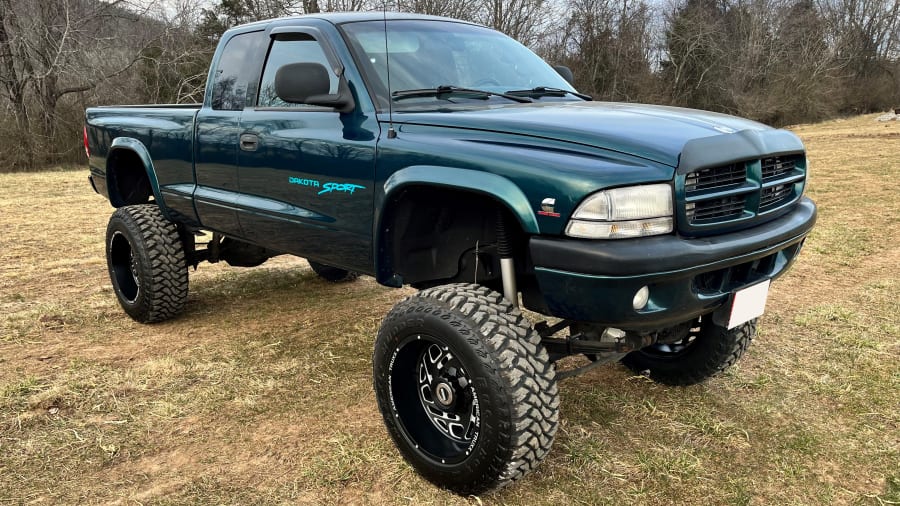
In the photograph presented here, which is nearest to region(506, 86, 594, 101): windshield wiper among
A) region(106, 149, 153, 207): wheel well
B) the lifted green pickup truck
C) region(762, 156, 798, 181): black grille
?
the lifted green pickup truck

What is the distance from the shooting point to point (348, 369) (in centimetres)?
407

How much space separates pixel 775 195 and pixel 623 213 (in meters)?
0.95

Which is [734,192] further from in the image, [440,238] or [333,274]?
[333,274]

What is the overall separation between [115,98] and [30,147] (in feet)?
10.7

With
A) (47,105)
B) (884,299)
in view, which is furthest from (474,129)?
(47,105)

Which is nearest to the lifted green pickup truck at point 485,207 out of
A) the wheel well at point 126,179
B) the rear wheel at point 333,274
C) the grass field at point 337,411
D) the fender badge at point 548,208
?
the fender badge at point 548,208

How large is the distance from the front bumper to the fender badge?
0.09m

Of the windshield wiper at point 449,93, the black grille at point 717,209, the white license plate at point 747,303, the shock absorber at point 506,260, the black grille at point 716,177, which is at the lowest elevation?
the white license plate at point 747,303

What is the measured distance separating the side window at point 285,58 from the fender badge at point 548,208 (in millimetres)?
1555

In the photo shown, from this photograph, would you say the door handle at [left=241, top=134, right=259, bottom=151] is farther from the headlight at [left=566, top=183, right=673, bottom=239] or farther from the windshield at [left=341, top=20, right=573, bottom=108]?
the headlight at [left=566, top=183, right=673, bottom=239]

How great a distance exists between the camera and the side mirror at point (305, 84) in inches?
119

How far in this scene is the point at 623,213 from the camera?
232cm

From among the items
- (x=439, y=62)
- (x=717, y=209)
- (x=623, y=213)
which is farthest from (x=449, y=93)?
(x=717, y=209)

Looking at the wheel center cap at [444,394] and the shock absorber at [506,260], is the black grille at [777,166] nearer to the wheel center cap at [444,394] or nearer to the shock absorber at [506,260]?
the shock absorber at [506,260]
